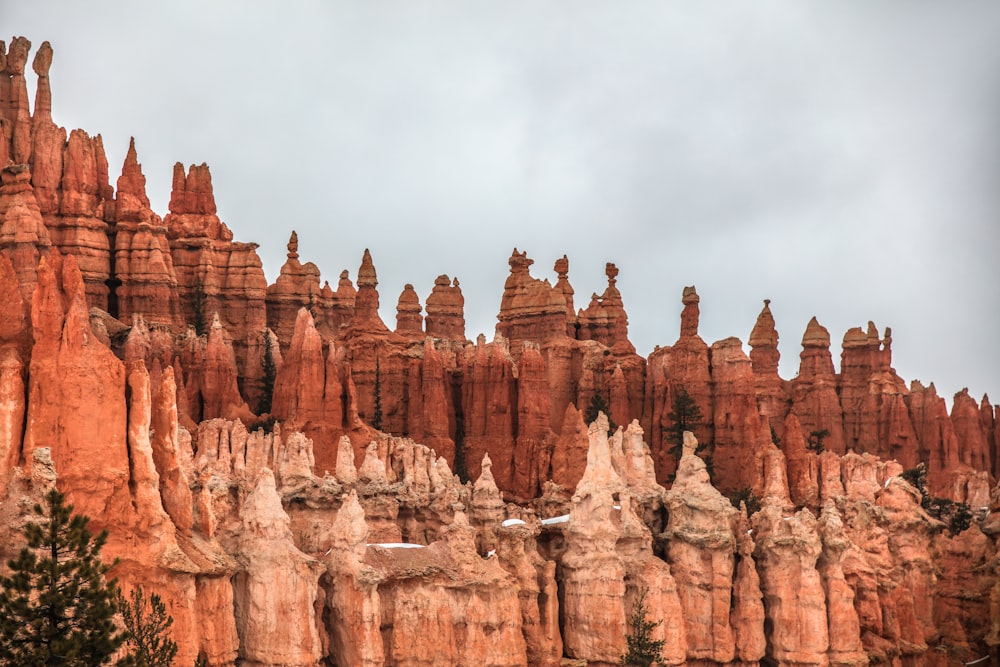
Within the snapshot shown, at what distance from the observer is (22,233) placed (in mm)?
75875

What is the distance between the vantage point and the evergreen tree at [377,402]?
8194 centimetres

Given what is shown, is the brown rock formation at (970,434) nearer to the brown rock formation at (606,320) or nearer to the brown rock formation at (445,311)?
the brown rock formation at (606,320)

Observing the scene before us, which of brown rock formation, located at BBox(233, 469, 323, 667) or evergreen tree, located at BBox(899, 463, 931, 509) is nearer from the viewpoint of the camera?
brown rock formation, located at BBox(233, 469, 323, 667)

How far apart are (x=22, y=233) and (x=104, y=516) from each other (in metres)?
36.8

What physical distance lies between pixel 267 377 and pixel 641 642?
32.9m

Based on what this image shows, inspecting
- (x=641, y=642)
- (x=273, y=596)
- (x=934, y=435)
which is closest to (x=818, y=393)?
(x=934, y=435)

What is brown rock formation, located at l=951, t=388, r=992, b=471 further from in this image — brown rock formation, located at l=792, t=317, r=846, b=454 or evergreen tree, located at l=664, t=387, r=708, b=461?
evergreen tree, located at l=664, t=387, r=708, b=461

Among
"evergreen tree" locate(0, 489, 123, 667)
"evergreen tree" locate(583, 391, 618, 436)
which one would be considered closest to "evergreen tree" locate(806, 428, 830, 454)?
"evergreen tree" locate(583, 391, 618, 436)

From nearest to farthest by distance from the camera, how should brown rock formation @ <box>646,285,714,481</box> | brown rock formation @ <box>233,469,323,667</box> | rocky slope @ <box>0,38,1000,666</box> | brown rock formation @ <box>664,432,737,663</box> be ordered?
rocky slope @ <box>0,38,1000,666</box> < brown rock formation @ <box>233,469,323,667</box> < brown rock formation @ <box>664,432,737,663</box> < brown rock formation @ <box>646,285,714,481</box>

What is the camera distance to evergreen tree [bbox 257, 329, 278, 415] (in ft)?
270

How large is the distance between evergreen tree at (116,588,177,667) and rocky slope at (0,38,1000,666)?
2.61 ft

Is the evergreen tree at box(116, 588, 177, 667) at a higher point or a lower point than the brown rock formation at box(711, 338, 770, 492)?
lower

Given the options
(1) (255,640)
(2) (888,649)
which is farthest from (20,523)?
(2) (888,649)

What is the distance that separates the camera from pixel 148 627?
41.4 meters
